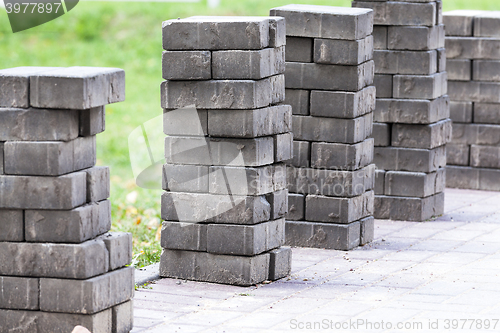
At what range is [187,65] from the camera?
655 centimetres

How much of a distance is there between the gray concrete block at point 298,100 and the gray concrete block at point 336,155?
324 millimetres

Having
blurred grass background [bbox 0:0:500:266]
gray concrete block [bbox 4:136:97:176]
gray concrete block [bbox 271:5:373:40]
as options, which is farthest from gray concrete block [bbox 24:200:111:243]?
blurred grass background [bbox 0:0:500:266]

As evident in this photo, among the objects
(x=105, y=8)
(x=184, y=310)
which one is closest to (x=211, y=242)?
(x=184, y=310)

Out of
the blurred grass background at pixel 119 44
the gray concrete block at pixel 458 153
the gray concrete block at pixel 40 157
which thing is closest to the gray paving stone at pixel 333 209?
the gray concrete block at pixel 458 153

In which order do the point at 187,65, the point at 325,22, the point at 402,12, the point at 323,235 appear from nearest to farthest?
1. the point at 187,65
2. the point at 325,22
3. the point at 323,235
4. the point at 402,12

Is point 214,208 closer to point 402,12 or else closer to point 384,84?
point 384,84

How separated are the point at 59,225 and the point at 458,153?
6.98m

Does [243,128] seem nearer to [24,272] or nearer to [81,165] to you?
[81,165]

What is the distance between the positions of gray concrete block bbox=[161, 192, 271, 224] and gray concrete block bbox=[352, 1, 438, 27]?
3.12 metres

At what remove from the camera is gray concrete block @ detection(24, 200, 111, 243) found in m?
5.07

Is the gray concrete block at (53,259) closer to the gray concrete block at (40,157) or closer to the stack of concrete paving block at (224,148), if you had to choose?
the gray concrete block at (40,157)

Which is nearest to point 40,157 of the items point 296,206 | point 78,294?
point 78,294

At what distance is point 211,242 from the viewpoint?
6.78 metres

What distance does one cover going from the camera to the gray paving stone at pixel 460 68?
1069 centimetres
